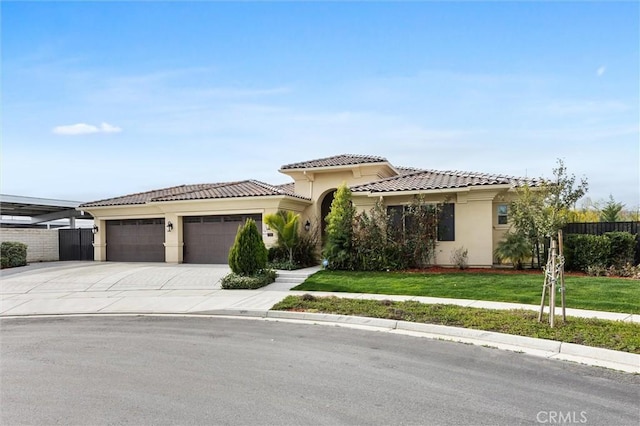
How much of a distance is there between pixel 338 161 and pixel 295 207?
10.5ft

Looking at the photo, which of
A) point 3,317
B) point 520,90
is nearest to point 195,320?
point 3,317

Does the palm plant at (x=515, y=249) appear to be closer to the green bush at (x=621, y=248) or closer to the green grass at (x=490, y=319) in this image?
the green bush at (x=621, y=248)

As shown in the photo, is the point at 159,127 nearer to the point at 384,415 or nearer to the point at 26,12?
the point at 26,12

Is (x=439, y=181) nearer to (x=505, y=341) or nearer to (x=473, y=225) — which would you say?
(x=473, y=225)

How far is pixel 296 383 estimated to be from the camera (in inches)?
215

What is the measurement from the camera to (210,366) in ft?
20.5

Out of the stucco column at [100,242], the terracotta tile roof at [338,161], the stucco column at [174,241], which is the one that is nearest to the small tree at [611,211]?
the terracotta tile roof at [338,161]

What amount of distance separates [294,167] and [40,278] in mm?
11833

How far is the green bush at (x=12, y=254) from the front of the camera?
20.4 m

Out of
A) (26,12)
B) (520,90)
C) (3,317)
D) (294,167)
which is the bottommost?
(3,317)

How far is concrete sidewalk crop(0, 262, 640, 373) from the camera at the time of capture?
7167mm

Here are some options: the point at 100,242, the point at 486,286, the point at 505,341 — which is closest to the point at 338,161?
the point at 486,286

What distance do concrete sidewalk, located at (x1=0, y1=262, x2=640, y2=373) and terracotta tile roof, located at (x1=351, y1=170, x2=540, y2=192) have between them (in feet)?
15.2

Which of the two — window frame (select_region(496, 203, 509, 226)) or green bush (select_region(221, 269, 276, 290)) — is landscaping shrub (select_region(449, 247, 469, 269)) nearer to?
window frame (select_region(496, 203, 509, 226))
